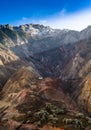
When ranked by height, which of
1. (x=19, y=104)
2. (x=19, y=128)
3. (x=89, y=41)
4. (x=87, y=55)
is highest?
(x=89, y=41)

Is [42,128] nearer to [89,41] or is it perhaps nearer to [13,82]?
[13,82]

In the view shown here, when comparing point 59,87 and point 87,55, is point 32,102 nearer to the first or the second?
point 59,87

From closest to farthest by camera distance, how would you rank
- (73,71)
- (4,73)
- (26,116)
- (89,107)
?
1. (26,116)
2. (89,107)
3. (4,73)
4. (73,71)

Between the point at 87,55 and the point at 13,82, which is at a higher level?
the point at 87,55

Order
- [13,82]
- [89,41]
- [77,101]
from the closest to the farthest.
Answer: [77,101] → [13,82] → [89,41]

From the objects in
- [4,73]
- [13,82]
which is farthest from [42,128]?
[4,73]

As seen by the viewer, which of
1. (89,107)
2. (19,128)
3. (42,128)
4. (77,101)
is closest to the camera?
(42,128)

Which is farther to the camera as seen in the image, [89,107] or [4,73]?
[4,73]

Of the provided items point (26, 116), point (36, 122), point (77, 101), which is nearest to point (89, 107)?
point (77, 101)

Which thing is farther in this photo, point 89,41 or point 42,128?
point 89,41
